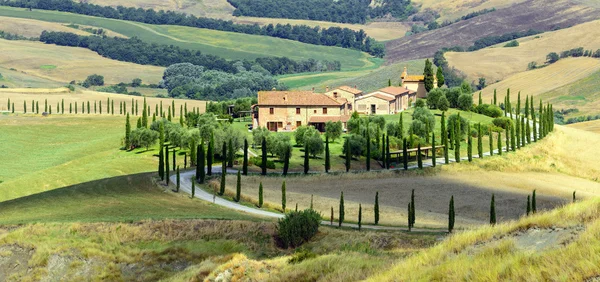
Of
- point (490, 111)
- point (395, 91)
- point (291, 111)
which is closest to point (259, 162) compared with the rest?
point (291, 111)

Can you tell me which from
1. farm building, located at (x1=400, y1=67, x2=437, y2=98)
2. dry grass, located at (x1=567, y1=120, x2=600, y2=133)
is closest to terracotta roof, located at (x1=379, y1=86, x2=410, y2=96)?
farm building, located at (x1=400, y1=67, x2=437, y2=98)

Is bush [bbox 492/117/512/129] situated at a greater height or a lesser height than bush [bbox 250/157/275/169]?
greater

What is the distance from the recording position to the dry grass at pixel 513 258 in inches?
798

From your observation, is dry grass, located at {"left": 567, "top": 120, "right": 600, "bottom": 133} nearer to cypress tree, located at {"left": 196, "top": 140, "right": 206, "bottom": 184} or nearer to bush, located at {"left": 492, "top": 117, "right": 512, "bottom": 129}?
bush, located at {"left": 492, "top": 117, "right": 512, "bottom": 129}

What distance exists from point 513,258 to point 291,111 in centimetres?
10239

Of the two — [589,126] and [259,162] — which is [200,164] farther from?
[589,126]

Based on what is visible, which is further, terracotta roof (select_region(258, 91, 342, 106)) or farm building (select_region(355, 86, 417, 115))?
farm building (select_region(355, 86, 417, 115))

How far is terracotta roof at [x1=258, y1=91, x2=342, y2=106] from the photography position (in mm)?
123812

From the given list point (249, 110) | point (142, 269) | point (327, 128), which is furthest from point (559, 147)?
point (142, 269)

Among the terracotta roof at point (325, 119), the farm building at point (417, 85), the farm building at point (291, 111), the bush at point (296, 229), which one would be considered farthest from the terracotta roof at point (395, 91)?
the bush at point (296, 229)

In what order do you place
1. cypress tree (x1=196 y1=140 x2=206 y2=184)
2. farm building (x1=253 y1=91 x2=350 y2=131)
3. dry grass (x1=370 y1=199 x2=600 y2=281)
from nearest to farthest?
dry grass (x1=370 y1=199 x2=600 y2=281) → cypress tree (x1=196 y1=140 x2=206 y2=184) → farm building (x1=253 y1=91 x2=350 y2=131)

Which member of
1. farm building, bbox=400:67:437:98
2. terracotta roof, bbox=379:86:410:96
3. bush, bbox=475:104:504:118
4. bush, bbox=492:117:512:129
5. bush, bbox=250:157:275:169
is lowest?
bush, bbox=250:157:275:169

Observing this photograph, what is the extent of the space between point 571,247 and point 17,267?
35.5m

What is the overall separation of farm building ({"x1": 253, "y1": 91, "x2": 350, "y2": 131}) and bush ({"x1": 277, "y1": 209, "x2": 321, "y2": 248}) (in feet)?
228
